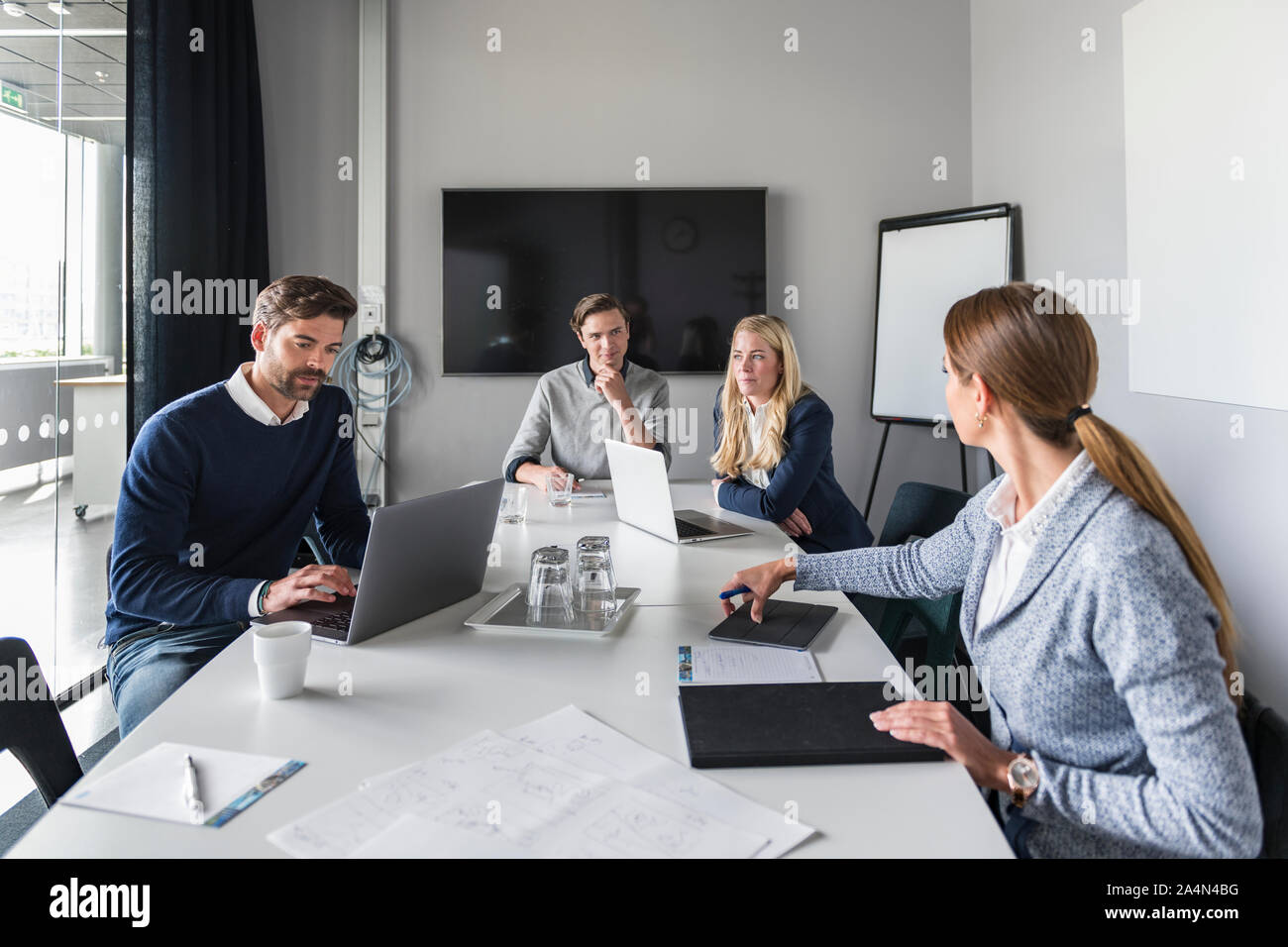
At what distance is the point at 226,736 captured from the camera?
1144 mm

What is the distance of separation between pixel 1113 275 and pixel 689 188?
6.07 ft

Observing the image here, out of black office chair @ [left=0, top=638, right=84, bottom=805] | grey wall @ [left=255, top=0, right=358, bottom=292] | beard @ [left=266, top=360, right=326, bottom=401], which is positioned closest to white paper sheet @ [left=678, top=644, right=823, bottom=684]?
black office chair @ [left=0, top=638, right=84, bottom=805]

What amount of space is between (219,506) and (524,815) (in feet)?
4.31

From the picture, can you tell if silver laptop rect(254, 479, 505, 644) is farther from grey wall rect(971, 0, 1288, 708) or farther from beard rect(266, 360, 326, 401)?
grey wall rect(971, 0, 1288, 708)

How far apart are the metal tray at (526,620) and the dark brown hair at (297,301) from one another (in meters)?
0.79

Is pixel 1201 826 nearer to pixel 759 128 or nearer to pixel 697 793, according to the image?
pixel 697 793

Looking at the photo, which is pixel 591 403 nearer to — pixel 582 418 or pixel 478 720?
pixel 582 418

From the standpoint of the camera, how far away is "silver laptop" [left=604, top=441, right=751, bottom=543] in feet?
7.33

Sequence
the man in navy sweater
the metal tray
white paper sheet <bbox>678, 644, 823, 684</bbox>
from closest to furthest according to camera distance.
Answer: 1. white paper sheet <bbox>678, 644, 823, 684</bbox>
2. the metal tray
3. the man in navy sweater

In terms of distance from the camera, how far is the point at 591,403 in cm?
344

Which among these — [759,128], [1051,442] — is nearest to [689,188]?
[759,128]

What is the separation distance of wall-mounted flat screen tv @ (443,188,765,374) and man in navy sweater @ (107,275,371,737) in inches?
77.6

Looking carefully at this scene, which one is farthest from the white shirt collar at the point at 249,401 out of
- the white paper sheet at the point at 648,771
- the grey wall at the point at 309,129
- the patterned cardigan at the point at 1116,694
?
the grey wall at the point at 309,129

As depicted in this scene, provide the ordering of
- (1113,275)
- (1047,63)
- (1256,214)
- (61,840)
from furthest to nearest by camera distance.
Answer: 1. (1047,63)
2. (1113,275)
3. (1256,214)
4. (61,840)
